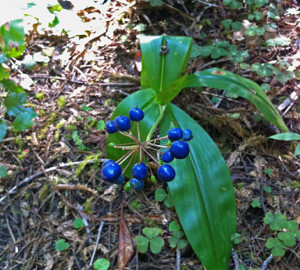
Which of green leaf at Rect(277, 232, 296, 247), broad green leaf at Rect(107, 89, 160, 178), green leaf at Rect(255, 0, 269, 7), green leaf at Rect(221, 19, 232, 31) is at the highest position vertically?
green leaf at Rect(255, 0, 269, 7)

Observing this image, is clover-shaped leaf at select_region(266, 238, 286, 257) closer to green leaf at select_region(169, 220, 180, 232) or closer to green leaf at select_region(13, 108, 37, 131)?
green leaf at select_region(169, 220, 180, 232)

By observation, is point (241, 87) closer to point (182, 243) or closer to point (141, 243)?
point (182, 243)

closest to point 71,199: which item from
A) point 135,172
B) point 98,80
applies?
point 135,172

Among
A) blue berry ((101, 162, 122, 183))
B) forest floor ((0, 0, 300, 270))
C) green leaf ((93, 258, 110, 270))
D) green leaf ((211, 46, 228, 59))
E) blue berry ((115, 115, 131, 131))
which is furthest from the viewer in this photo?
green leaf ((211, 46, 228, 59))

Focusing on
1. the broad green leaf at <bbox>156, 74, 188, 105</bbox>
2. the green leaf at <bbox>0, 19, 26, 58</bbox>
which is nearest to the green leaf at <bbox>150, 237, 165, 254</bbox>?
the broad green leaf at <bbox>156, 74, 188, 105</bbox>

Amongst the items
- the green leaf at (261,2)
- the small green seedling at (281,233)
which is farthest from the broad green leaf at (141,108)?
the green leaf at (261,2)

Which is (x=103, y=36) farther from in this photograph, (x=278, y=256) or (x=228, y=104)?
(x=278, y=256)

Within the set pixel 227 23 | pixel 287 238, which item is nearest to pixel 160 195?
pixel 287 238
